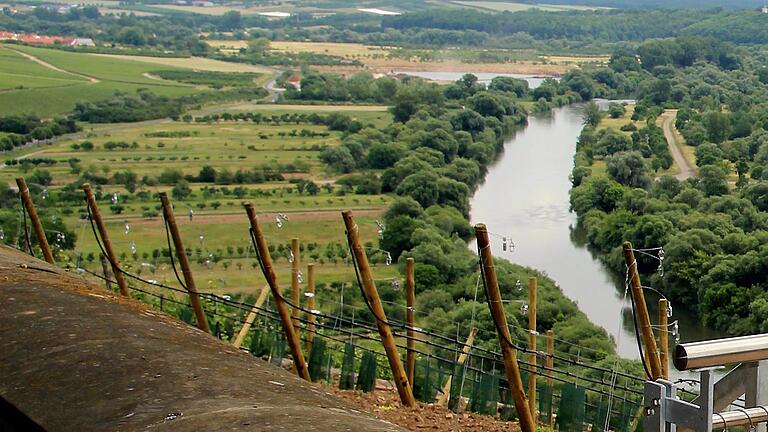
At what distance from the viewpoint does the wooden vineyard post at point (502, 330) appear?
630 cm

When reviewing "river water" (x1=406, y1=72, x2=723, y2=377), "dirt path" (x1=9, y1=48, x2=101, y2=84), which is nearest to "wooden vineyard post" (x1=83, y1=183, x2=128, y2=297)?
"river water" (x1=406, y1=72, x2=723, y2=377)

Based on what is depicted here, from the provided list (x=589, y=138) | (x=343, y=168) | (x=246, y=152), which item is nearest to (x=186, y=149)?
(x=246, y=152)

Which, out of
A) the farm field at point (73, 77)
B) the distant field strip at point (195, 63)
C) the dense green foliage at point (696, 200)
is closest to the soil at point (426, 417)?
the dense green foliage at point (696, 200)

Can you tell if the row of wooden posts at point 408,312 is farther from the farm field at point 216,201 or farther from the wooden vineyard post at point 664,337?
Answer: the farm field at point 216,201

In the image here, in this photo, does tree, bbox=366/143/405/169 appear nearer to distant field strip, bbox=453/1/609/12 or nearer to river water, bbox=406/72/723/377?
river water, bbox=406/72/723/377

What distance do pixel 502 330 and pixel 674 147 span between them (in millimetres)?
32280

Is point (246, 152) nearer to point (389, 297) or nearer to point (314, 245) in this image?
point (314, 245)

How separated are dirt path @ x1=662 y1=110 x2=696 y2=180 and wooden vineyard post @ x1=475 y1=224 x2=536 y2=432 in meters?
25.7

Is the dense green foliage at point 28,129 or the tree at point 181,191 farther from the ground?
the tree at point 181,191

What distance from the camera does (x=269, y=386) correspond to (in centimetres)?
345

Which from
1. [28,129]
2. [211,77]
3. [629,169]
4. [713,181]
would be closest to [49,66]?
[211,77]

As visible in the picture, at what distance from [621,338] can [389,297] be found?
122 inches

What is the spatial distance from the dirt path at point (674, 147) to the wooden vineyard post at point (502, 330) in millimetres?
25698

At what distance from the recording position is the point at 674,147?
123 feet
